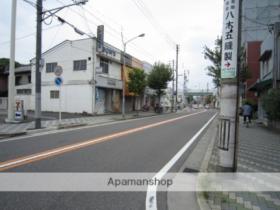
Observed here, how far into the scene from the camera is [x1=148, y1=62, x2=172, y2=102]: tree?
38.1m

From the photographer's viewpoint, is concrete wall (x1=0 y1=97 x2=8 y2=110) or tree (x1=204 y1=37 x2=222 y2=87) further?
concrete wall (x1=0 y1=97 x2=8 y2=110)

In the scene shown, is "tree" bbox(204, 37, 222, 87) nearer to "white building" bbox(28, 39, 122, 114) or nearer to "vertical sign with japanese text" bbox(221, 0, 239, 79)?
"white building" bbox(28, 39, 122, 114)

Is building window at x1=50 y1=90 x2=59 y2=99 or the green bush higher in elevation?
building window at x1=50 y1=90 x2=59 y2=99

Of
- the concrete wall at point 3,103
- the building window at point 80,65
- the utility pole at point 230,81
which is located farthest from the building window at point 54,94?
the utility pole at point 230,81

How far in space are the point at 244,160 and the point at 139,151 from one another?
10.7 ft

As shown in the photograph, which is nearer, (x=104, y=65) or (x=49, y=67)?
(x=104, y=65)

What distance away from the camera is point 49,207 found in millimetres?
3992

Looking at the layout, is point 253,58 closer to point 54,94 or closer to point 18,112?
point 54,94

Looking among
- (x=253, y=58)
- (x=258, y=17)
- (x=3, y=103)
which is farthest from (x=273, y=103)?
(x=3, y=103)

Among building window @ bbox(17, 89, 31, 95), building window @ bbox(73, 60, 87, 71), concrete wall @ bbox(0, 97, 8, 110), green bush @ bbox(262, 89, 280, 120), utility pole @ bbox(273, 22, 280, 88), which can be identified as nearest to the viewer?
green bush @ bbox(262, 89, 280, 120)

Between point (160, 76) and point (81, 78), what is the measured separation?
13866mm

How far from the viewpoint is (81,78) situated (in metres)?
28.2

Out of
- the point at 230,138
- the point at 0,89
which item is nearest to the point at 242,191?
the point at 230,138

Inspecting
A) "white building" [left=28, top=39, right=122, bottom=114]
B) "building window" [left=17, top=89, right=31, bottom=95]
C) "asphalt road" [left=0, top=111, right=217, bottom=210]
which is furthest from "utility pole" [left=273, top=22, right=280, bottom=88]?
"building window" [left=17, top=89, right=31, bottom=95]
